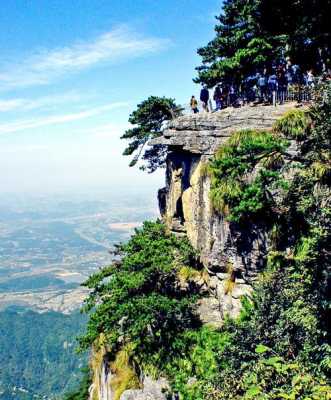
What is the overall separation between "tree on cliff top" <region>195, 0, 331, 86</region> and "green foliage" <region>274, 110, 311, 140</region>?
247cm

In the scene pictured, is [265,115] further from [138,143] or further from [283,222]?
[138,143]

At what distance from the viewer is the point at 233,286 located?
14906 millimetres

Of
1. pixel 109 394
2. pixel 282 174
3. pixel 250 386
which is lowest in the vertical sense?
pixel 109 394

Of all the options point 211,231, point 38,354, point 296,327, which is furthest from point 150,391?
point 38,354

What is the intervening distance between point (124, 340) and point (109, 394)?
2.10m

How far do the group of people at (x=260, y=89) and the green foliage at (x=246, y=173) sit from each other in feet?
10.1

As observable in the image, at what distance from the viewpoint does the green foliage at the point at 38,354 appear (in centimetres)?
12925

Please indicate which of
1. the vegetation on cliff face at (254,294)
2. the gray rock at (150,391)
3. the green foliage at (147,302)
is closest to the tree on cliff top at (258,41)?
the vegetation on cliff face at (254,294)

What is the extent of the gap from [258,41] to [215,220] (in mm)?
7838

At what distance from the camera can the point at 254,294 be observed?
42.1 ft

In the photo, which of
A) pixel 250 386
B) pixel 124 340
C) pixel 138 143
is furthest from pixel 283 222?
pixel 138 143

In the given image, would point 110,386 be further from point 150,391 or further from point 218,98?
point 218,98

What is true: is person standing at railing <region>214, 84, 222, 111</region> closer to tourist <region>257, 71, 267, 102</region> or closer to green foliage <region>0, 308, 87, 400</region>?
tourist <region>257, 71, 267, 102</region>

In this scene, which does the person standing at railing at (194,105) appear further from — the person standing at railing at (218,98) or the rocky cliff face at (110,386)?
the rocky cliff face at (110,386)
